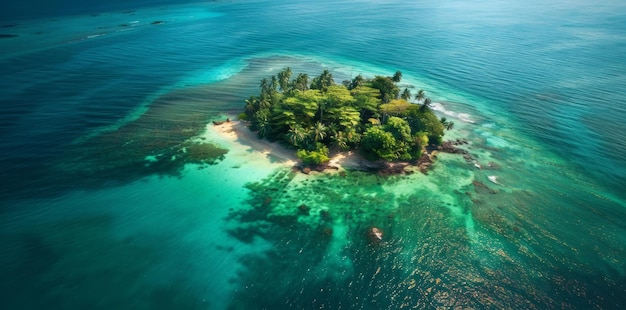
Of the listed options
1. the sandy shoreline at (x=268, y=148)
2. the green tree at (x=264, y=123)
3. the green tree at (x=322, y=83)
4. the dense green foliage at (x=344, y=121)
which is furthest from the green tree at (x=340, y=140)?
the green tree at (x=322, y=83)

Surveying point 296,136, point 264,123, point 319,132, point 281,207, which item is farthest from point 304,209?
point 264,123

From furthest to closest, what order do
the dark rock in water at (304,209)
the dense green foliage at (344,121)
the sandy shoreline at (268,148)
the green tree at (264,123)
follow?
the green tree at (264,123) → the sandy shoreline at (268,148) → the dense green foliage at (344,121) → the dark rock in water at (304,209)

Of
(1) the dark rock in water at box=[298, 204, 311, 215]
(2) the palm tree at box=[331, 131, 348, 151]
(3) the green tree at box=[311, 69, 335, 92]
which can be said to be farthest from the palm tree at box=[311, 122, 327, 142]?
(3) the green tree at box=[311, 69, 335, 92]

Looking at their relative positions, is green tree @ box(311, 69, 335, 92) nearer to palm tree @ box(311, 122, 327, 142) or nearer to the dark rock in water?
palm tree @ box(311, 122, 327, 142)

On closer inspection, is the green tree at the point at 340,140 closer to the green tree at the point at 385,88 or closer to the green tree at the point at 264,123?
the green tree at the point at 264,123

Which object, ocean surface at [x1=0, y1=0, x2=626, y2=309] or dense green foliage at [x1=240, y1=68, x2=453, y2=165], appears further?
dense green foliage at [x1=240, y1=68, x2=453, y2=165]
